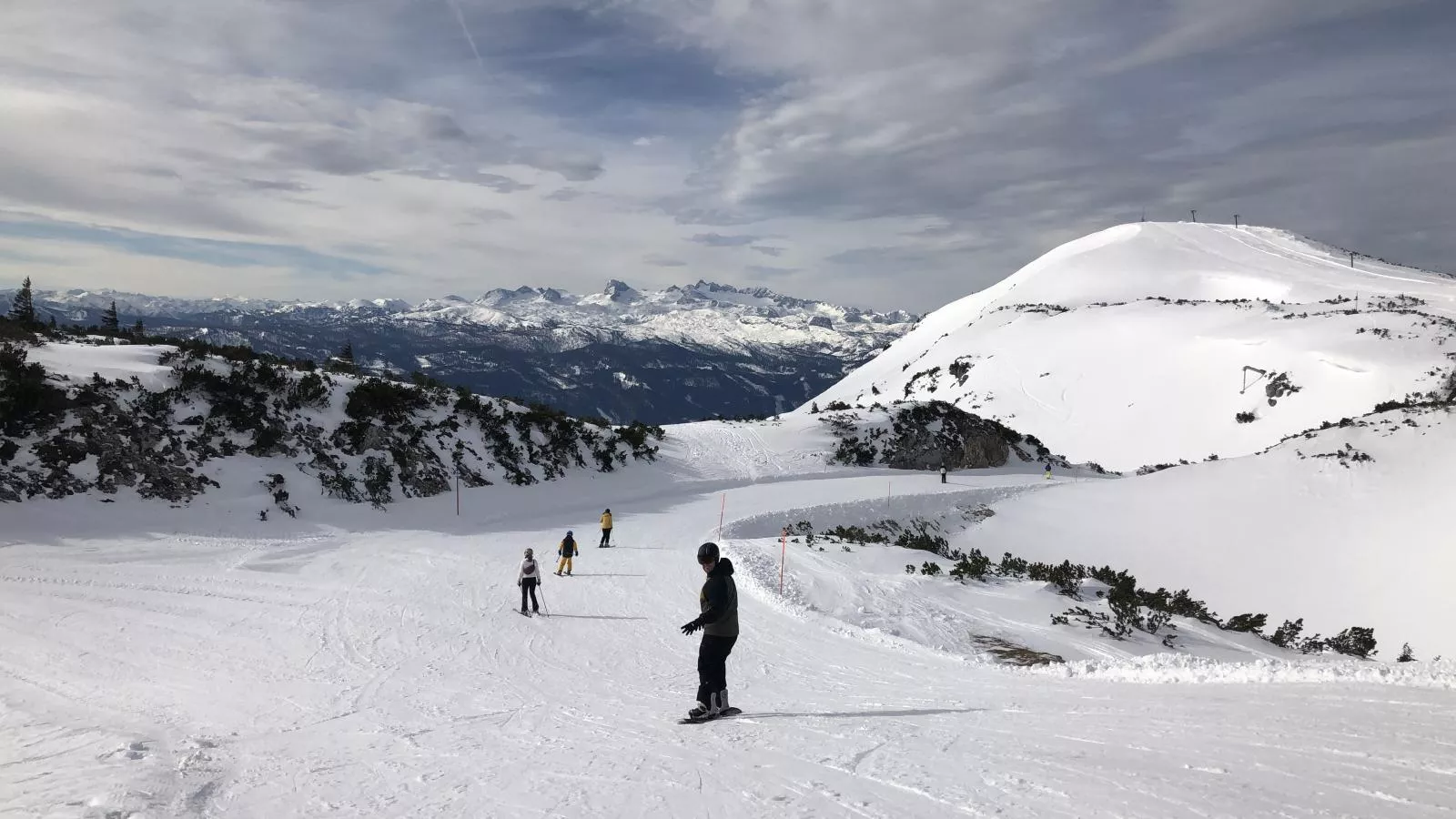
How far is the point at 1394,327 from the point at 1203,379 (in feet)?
44.5

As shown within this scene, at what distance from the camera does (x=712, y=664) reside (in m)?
7.97

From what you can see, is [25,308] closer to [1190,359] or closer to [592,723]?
[592,723]

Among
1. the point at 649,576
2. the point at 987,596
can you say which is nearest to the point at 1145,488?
the point at 987,596

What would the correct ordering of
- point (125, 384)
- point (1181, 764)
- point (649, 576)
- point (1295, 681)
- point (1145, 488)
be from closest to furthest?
point (1181, 764) < point (1295, 681) < point (649, 576) < point (125, 384) < point (1145, 488)

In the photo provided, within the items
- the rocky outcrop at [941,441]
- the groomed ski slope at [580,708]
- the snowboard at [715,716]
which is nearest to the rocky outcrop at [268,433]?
→ the groomed ski slope at [580,708]

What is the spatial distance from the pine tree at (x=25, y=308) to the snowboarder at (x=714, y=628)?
3217cm

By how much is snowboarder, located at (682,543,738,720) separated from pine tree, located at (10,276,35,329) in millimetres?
32175

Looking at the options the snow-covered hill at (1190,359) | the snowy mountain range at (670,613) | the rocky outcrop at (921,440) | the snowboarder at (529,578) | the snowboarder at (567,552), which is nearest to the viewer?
the snowy mountain range at (670,613)

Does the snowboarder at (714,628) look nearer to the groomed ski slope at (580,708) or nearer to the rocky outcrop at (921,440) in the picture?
the groomed ski slope at (580,708)

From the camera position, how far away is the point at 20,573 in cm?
1473

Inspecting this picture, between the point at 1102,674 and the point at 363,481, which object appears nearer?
the point at 1102,674

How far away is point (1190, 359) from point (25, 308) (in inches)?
3173

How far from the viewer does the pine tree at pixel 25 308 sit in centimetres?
2828

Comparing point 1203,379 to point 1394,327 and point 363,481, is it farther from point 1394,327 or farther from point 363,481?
point 363,481
